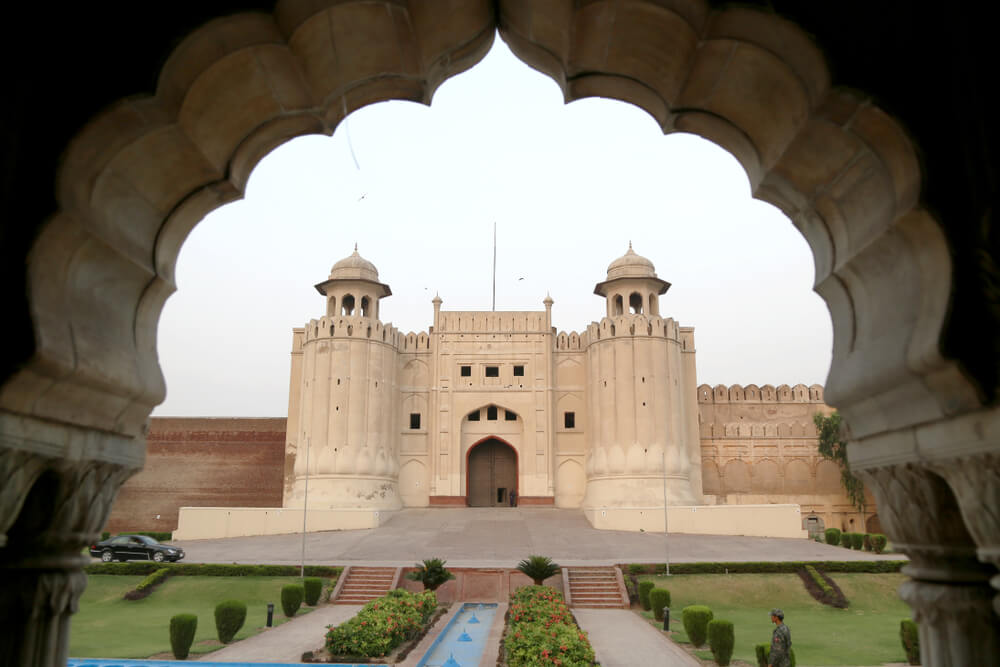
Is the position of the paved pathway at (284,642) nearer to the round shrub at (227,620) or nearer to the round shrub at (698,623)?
the round shrub at (227,620)

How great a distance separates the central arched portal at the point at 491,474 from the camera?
1388 inches

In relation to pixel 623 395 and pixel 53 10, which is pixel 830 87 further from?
pixel 623 395

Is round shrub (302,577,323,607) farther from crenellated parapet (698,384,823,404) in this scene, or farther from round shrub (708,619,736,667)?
crenellated parapet (698,384,823,404)

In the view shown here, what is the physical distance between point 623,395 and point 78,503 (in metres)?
29.7

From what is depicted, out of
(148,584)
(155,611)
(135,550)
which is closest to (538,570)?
(155,611)

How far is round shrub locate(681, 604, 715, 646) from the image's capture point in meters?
12.5

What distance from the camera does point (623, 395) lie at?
32.1 metres

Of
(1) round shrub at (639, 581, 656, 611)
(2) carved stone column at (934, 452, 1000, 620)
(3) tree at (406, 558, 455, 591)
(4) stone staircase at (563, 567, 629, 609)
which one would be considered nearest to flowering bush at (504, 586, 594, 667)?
(1) round shrub at (639, 581, 656, 611)

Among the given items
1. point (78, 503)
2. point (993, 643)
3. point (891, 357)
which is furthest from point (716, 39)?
point (78, 503)

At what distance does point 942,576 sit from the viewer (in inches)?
122

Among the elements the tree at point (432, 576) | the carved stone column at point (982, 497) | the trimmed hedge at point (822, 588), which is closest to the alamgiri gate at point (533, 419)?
the trimmed hedge at point (822, 588)

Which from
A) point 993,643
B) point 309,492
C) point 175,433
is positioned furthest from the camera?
point 175,433

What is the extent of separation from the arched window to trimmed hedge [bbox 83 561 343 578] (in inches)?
747

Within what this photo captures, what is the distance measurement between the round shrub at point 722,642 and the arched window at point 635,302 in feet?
78.4
